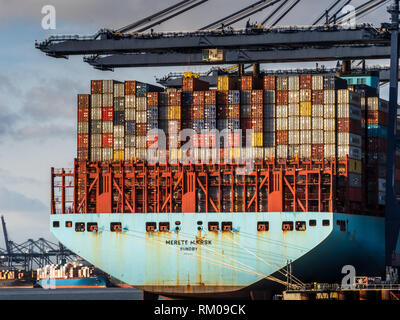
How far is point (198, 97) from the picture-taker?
7200 cm

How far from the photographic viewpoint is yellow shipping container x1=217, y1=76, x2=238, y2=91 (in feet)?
239

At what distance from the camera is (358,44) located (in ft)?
243

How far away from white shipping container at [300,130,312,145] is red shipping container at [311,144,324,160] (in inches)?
17.8

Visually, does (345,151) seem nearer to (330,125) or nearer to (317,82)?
(330,125)

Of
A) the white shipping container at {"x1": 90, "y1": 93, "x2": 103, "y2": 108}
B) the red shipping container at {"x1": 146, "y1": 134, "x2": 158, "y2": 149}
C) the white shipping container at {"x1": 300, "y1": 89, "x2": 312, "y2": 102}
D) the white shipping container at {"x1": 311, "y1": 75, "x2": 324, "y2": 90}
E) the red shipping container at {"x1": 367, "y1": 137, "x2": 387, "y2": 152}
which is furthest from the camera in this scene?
the red shipping container at {"x1": 367, "y1": 137, "x2": 387, "y2": 152}

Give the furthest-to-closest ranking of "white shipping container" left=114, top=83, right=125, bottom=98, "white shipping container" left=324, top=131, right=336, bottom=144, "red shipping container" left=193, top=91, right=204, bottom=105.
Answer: "white shipping container" left=114, top=83, right=125, bottom=98 → "red shipping container" left=193, top=91, right=204, bottom=105 → "white shipping container" left=324, top=131, right=336, bottom=144

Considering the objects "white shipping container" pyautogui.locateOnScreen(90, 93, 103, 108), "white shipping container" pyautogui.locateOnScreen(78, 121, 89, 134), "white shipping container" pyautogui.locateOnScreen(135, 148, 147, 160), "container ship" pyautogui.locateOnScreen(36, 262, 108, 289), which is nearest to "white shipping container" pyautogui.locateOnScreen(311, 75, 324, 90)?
"white shipping container" pyautogui.locateOnScreen(135, 148, 147, 160)

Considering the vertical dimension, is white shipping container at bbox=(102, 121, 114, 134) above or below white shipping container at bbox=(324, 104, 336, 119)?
below

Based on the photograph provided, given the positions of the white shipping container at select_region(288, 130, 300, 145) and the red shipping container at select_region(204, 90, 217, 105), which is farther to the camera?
the red shipping container at select_region(204, 90, 217, 105)

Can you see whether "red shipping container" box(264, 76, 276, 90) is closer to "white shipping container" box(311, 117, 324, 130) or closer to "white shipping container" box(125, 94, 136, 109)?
"white shipping container" box(311, 117, 324, 130)

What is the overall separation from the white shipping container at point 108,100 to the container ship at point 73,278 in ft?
261

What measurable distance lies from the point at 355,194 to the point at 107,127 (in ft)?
54.1

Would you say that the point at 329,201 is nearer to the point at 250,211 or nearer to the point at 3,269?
the point at 250,211

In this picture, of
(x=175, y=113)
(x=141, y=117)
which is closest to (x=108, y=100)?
(x=141, y=117)
